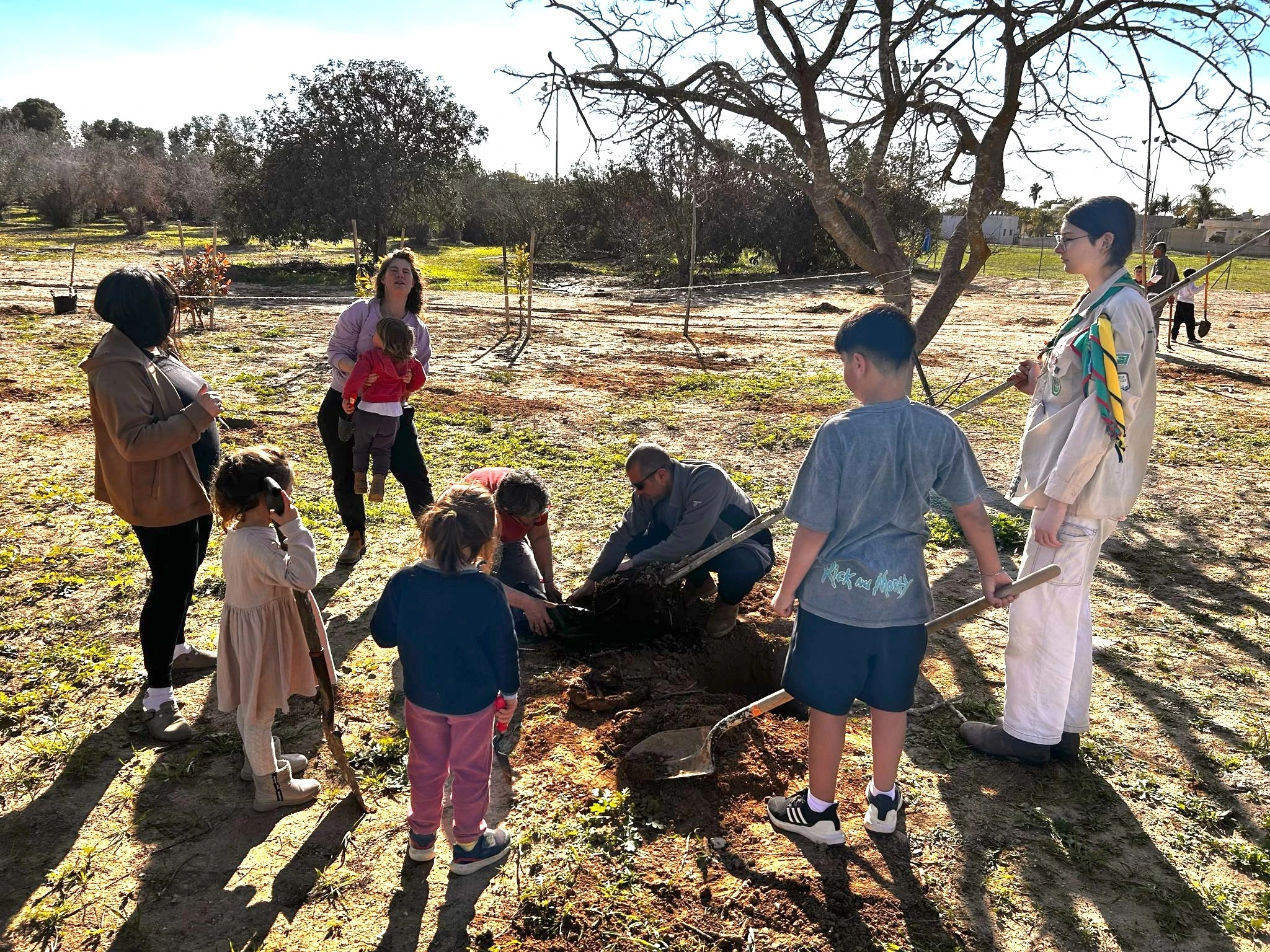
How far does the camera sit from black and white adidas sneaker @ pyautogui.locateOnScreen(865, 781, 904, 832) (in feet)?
9.23

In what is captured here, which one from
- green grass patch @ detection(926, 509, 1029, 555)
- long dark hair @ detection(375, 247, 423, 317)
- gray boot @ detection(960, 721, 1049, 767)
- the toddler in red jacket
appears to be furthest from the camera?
green grass patch @ detection(926, 509, 1029, 555)

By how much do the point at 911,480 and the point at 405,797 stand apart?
2.11 metres

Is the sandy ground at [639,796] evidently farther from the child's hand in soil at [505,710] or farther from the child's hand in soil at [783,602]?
the child's hand in soil at [783,602]

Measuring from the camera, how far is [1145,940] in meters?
2.46

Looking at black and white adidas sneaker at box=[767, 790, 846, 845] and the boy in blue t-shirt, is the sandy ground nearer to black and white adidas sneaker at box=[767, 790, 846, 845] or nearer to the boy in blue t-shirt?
black and white adidas sneaker at box=[767, 790, 846, 845]

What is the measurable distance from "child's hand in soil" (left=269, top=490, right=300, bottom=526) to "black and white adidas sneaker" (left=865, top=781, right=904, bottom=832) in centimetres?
213

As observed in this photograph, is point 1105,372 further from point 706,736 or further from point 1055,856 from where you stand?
point 706,736

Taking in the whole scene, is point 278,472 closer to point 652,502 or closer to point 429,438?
point 652,502

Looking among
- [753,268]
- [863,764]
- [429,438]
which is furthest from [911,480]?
[753,268]

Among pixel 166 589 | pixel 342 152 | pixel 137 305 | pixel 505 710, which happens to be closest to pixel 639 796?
pixel 505 710

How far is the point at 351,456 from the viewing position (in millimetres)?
4891

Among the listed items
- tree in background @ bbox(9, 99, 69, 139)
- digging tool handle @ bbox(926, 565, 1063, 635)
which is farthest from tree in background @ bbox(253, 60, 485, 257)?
tree in background @ bbox(9, 99, 69, 139)

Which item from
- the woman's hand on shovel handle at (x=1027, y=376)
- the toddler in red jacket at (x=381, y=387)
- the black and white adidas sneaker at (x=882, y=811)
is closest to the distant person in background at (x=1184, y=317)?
the woman's hand on shovel handle at (x=1027, y=376)

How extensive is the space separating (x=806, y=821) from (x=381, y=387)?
10.5 ft
